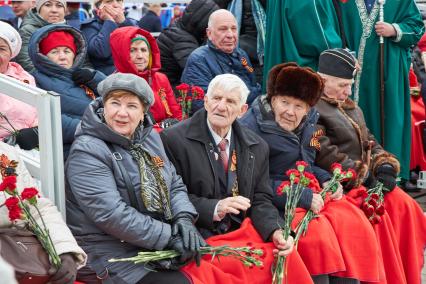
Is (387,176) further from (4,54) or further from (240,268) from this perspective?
(4,54)

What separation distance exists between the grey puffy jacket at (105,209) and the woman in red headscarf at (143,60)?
143 centimetres

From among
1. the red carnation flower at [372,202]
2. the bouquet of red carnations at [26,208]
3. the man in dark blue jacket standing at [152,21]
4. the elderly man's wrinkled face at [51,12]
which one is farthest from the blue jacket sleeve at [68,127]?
the man in dark blue jacket standing at [152,21]

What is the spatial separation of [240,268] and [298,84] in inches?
51.1

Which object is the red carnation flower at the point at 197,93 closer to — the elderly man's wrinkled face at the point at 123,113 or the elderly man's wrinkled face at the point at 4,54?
the elderly man's wrinkled face at the point at 4,54

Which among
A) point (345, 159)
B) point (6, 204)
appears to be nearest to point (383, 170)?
point (345, 159)

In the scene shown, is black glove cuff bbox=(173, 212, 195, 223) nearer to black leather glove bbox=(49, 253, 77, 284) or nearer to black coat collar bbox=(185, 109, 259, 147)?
black coat collar bbox=(185, 109, 259, 147)

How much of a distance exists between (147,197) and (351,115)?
2.25 meters

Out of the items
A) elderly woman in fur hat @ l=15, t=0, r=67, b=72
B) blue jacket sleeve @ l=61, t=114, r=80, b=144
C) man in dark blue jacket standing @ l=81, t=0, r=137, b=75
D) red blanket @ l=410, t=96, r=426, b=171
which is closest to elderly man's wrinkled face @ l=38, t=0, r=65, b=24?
elderly woman in fur hat @ l=15, t=0, r=67, b=72

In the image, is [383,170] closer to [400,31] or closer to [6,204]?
[400,31]

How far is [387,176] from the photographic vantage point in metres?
5.32

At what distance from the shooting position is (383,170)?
17.6 feet

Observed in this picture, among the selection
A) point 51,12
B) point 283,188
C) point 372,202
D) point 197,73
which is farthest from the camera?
point 197,73

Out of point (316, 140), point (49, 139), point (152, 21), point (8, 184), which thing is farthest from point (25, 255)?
point (152, 21)

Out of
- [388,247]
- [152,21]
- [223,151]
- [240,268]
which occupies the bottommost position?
[388,247]
